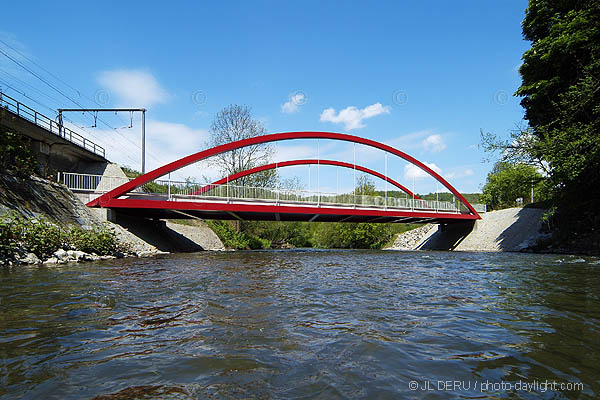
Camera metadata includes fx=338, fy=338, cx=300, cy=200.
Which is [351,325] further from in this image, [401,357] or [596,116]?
[596,116]

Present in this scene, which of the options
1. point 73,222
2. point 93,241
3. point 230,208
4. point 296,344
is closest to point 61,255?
point 93,241

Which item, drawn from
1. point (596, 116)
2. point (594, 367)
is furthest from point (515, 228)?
point (594, 367)

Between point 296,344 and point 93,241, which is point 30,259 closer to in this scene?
point 93,241

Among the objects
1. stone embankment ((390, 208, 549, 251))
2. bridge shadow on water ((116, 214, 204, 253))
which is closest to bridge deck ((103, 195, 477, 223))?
bridge shadow on water ((116, 214, 204, 253))

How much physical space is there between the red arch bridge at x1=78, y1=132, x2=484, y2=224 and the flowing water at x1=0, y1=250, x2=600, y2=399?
17163 mm

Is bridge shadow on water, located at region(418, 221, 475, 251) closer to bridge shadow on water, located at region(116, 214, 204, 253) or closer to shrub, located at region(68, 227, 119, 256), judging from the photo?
bridge shadow on water, located at region(116, 214, 204, 253)

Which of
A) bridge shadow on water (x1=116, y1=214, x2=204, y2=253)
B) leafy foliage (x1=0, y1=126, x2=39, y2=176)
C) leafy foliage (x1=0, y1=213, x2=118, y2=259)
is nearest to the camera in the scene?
leafy foliage (x1=0, y1=213, x2=118, y2=259)

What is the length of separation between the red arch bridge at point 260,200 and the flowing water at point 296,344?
1716 cm

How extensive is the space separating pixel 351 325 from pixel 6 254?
13.2m

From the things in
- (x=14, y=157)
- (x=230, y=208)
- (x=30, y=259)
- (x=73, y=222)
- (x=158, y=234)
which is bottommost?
(x=30, y=259)

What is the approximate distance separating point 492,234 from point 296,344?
35.6 m

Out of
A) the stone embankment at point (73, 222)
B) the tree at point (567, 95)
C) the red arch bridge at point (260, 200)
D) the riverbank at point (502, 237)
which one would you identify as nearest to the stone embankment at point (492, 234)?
the riverbank at point (502, 237)

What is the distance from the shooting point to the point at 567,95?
62.2ft

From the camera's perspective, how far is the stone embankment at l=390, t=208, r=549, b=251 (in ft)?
94.6
